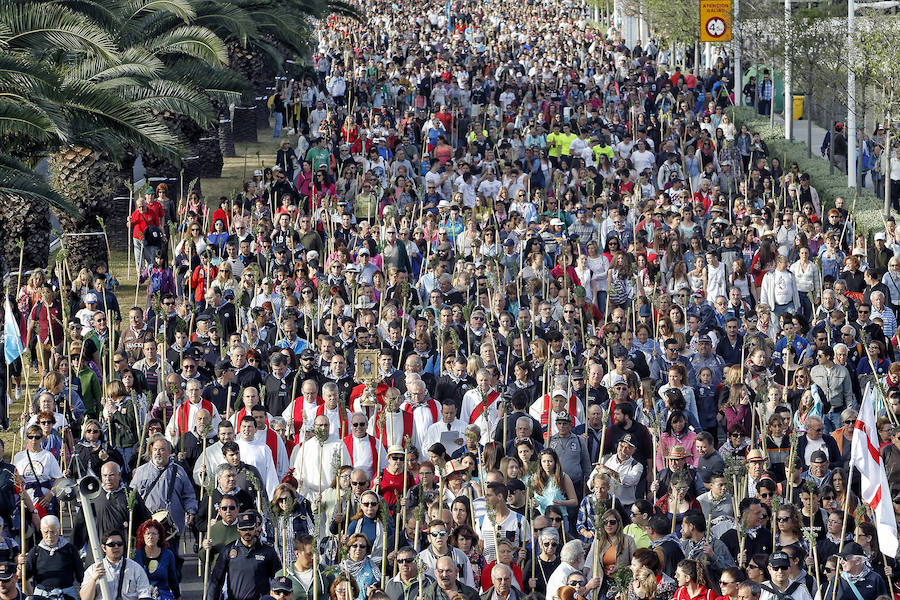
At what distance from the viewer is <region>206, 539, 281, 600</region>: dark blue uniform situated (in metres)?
11.0

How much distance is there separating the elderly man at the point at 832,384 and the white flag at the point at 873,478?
2.63 m

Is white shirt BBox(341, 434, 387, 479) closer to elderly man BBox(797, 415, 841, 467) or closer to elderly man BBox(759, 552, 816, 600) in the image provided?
elderly man BBox(797, 415, 841, 467)

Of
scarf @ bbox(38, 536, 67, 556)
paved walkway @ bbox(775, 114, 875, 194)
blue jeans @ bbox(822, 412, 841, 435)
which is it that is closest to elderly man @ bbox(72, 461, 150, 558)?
scarf @ bbox(38, 536, 67, 556)

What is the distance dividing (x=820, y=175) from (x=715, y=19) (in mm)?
7340

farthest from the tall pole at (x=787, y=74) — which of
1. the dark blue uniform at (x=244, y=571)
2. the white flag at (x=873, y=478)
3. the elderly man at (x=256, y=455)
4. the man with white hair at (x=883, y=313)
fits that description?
the dark blue uniform at (x=244, y=571)

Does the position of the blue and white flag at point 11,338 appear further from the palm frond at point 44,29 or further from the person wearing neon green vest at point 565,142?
the person wearing neon green vest at point 565,142

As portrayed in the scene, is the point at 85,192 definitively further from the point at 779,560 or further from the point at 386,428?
the point at 779,560

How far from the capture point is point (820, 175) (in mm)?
30391

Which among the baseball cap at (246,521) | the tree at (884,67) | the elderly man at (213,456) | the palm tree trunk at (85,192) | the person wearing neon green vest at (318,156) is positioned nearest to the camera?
the baseball cap at (246,521)

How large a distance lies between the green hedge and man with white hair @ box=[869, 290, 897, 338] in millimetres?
7297

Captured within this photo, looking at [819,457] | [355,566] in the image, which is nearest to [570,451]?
[819,457]

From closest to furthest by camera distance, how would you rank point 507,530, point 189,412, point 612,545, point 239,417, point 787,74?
point 612,545 < point 507,530 < point 239,417 < point 189,412 < point 787,74

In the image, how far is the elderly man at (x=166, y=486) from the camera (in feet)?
41.4

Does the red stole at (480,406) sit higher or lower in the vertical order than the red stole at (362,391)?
lower
